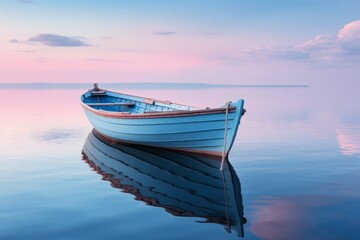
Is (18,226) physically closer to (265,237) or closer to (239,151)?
(265,237)

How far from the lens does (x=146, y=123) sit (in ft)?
51.5

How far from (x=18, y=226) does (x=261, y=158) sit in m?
10.4

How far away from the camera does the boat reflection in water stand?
9.23 meters

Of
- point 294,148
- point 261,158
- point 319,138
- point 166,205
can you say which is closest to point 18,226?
point 166,205

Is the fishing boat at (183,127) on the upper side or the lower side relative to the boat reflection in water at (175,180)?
upper

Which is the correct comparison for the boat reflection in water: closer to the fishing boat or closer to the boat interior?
the fishing boat

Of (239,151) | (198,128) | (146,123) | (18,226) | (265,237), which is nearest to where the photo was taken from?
(265,237)

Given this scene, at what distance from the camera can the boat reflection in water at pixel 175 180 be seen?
9.23 m

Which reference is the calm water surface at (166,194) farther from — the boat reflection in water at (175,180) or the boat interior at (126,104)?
the boat interior at (126,104)

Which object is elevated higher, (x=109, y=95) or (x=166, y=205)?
(x=109, y=95)

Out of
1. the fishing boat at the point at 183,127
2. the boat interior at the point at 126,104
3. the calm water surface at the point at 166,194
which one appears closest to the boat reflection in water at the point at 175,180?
the calm water surface at the point at 166,194

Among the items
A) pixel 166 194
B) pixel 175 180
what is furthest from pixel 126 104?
pixel 166 194

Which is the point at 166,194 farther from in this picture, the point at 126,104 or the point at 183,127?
the point at 126,104

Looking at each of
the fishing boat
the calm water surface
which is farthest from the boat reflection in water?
the fishing boat
